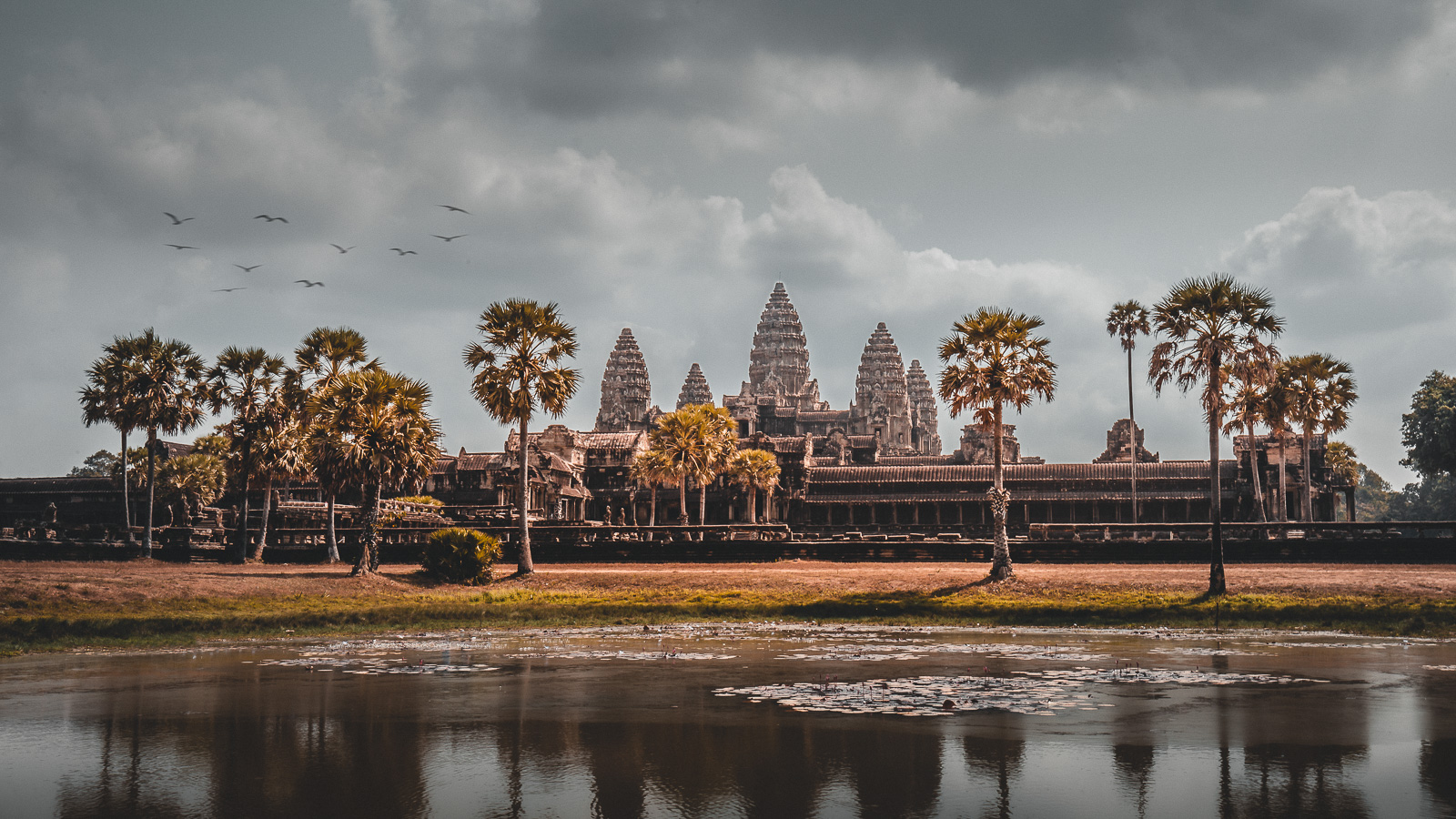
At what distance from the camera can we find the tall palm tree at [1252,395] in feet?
128

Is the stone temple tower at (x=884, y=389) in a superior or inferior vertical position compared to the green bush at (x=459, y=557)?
superior

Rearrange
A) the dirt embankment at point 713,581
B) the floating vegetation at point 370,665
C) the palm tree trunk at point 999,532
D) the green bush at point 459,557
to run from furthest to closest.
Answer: the green bush at point 459,557
the palm tree trunk at point 999,532
the dirt embankment at point 713,581
the floating vegetation at point 370,665

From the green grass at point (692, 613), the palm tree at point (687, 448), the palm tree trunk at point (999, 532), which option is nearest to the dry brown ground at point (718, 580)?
the palm tree trunk at point (999, 532)

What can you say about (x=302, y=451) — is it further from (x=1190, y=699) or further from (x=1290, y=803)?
(x=1290, y=803)

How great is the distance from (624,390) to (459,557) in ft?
475

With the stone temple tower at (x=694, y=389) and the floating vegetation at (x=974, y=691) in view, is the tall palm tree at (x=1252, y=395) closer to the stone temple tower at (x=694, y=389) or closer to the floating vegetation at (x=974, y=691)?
the floating vegetation at (x=974, y=691)

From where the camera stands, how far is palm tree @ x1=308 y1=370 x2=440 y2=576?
44.4 m

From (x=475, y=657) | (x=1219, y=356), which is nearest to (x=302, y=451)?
(x=475, y=657)

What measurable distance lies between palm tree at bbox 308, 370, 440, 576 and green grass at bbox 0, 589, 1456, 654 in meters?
7.26

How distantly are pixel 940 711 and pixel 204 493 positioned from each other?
76.5m

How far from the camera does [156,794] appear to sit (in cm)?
1288

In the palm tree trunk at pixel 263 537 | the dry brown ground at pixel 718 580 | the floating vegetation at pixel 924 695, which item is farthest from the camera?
the palm tree trunk at pixel 263 537

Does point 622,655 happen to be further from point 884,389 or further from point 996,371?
point 884,389

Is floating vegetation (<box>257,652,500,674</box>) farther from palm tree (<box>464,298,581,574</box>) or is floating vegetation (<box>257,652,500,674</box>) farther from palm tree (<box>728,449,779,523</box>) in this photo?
palm tree (<box>728,449,779,523</box>)
